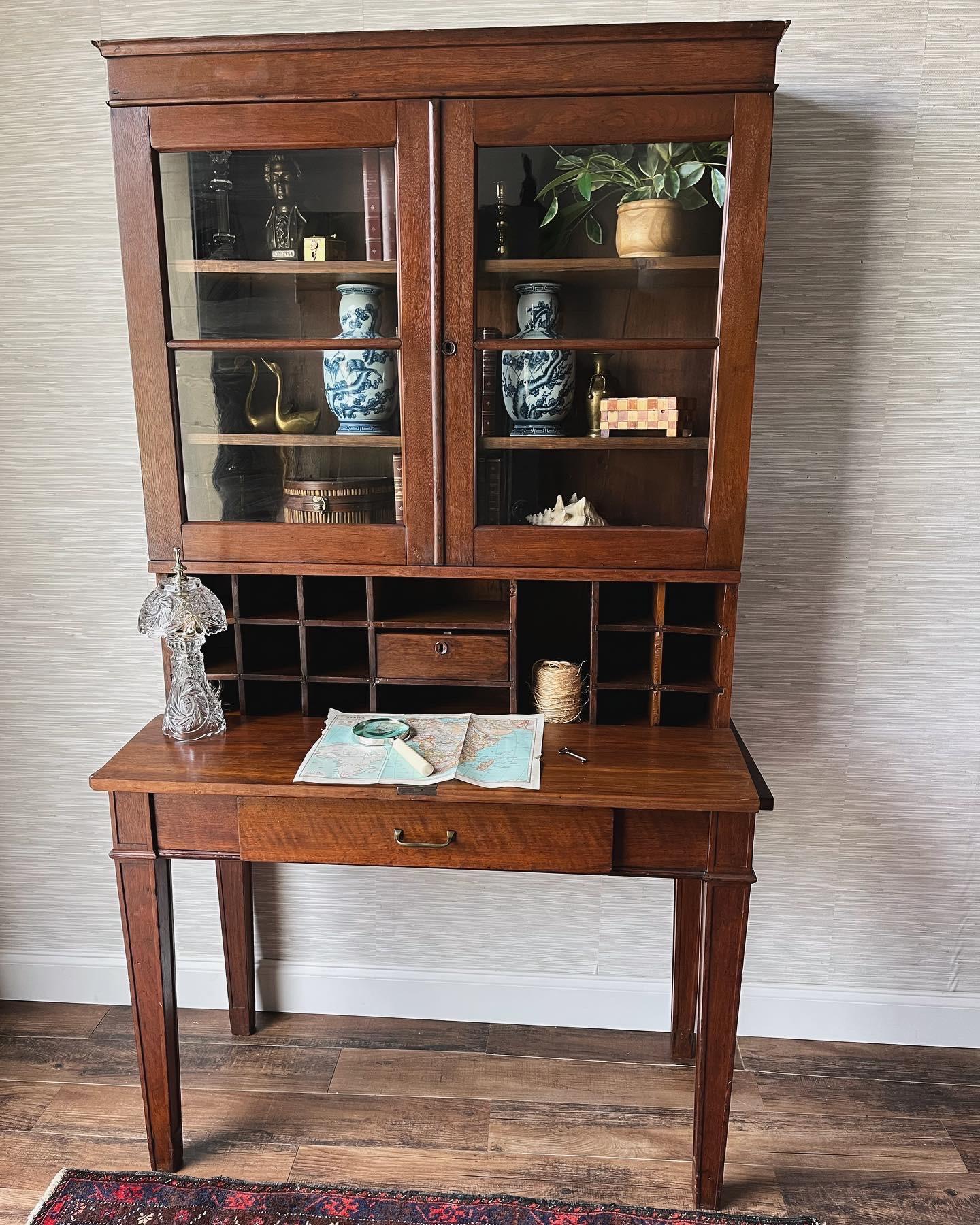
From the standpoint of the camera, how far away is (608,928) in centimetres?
199

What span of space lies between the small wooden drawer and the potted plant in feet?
2.24

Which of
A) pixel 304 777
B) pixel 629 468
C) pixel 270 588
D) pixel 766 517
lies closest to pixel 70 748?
pixel 270 588

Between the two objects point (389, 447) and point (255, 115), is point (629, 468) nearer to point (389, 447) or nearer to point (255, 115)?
point (389, 447)

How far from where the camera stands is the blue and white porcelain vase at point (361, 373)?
5.02 ft

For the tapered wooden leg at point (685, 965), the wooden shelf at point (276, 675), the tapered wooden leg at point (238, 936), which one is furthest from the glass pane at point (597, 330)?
the tapered wooden leg at point (238, 936)

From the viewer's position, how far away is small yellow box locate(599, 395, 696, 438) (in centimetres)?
152

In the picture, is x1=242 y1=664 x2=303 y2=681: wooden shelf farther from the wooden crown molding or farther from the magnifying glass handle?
the wooden crown molding

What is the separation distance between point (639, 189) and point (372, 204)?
422 mm

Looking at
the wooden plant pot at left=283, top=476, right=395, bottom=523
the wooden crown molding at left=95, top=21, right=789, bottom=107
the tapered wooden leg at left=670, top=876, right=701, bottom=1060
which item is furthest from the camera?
the tapered wooden leg at left=670, top=876, right=701, bottom=1060

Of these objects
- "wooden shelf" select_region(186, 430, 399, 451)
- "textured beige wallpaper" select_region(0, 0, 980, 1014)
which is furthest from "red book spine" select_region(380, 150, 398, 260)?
"textured beige wallpaper" select_region(0, 0, 980, 1014)

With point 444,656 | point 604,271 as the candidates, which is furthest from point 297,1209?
point 604,271

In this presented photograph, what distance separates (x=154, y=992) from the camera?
5.16 ft

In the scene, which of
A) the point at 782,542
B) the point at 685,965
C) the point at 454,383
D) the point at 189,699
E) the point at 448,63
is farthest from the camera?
the point at 685,965

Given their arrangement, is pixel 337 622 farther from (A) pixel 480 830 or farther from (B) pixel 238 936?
(B) pixel 238 936
